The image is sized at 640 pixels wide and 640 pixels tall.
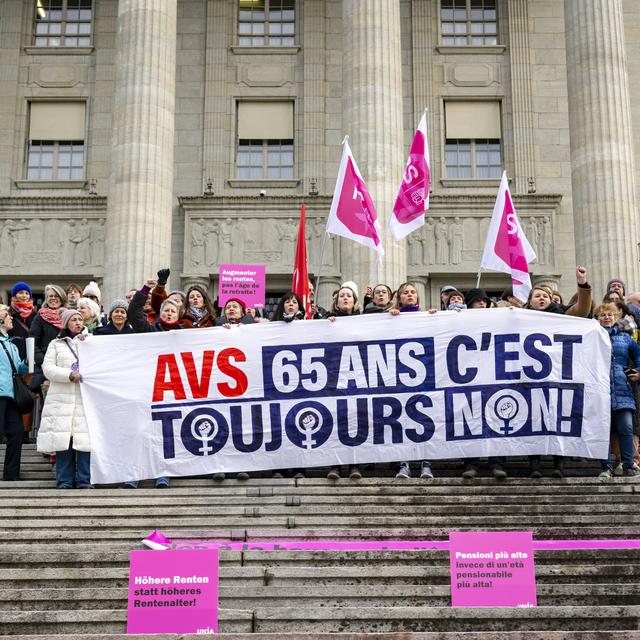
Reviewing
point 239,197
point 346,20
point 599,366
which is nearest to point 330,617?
point 599,366

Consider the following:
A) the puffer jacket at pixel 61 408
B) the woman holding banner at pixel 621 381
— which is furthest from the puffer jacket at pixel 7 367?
the woman holding banner at pixel 621 381

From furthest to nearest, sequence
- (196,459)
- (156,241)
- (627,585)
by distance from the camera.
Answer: (156,241) < (196,459) < (627,585)

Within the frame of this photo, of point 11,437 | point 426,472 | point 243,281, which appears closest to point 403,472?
point 426,472

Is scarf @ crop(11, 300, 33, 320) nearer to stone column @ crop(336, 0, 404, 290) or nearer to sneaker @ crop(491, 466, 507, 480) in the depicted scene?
sneaker @ crop(491, 466, 507, 480)

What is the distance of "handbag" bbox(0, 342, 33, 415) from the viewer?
39.9 feet

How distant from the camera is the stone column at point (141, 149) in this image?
21719 mm

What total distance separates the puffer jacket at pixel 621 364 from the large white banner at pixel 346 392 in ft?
0.36

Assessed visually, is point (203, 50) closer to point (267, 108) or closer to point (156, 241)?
point (267, 108)

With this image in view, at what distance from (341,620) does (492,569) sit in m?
1.23

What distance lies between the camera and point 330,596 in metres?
8.33

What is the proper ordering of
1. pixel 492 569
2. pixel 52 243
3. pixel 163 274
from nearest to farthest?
1. pixel 492 569
2. pixel 163 274
3. pixel 52 243

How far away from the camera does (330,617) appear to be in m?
7.85

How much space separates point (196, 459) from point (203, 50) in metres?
19.1

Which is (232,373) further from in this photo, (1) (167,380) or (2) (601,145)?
(2) (601,145)
